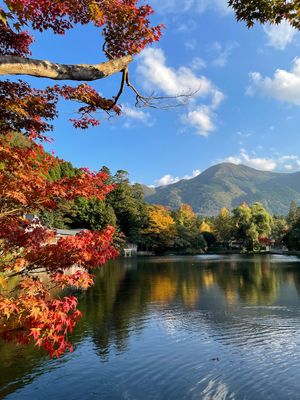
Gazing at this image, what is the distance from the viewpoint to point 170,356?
1070 centimetres

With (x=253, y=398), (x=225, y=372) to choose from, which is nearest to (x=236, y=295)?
(x=225, y=372)

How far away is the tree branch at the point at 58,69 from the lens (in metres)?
4.04

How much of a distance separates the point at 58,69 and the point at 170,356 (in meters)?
9.00

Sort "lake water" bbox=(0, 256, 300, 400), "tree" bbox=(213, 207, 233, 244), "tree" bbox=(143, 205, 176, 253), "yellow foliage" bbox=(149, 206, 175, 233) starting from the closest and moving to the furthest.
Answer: "lake water" bbox=(0, 256, 300, 400), "yellow foliage" bbox=(149, 206, 175, 233), "tree" bbox=(143, 205, 176, 253), "tree" bbox=(213, 207, 233, 244)

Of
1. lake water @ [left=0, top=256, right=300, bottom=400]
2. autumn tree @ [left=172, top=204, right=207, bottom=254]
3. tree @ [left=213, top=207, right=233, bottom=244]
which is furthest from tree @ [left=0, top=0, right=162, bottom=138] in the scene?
tree @ [left=213, top=207, right=233, bottom=244]

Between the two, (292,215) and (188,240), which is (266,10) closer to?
(188,240)

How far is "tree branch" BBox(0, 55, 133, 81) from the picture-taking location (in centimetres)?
404

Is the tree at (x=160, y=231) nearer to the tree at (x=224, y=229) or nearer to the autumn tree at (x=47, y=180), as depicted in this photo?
the tree at (x=224, y=229)

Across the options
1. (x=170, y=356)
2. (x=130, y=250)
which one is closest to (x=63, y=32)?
(x=170, y=356)

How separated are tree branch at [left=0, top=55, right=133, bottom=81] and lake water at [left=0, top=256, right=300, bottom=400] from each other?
6851mm

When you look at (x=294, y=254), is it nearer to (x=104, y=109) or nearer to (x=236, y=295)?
(x=236, y=295)

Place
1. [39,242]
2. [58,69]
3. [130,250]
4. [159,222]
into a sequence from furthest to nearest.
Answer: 1. [159,222]
2. [130,250]
3. [39,242]
4. [58,69]

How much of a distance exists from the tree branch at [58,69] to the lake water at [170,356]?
6851 millimetres

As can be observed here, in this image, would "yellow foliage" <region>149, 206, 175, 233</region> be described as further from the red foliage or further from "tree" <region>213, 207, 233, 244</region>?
the red foliage
